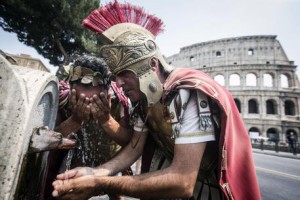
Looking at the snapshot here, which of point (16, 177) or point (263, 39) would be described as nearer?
point (16, 177)

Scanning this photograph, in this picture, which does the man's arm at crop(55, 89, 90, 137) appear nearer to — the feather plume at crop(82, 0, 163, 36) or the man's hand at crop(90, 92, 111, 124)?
the man's hand at crop(90, 92, 111, 124)

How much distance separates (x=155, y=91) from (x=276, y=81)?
40661 millimetres

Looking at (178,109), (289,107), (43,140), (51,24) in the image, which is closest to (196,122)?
(178,109)

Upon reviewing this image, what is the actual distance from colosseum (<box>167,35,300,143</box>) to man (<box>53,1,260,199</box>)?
113ft

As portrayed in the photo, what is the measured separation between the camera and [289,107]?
1411 inches

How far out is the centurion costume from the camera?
1.34m

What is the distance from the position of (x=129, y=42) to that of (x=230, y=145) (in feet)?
3.34

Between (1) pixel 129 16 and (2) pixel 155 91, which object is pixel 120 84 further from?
(1) pixel 129 16

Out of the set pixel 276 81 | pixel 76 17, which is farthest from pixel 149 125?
pixel 276 81

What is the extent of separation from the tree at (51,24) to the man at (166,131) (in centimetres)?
1218

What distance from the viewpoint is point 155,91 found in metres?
1.59

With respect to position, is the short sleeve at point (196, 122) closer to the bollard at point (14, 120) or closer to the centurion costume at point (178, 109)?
the centurion costume at point (178, 109)

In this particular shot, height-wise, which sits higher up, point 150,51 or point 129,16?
point 129,16

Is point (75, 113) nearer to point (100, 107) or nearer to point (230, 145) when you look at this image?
point (100, 107)
